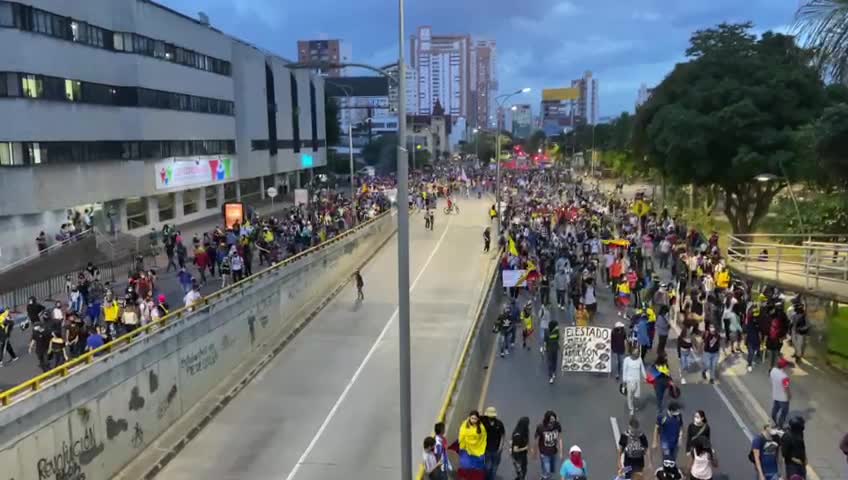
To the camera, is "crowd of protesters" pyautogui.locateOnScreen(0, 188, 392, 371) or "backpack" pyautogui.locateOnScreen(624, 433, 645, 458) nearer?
"backpack" pyautogui.locateOnScreen(624, 433, 645, 458)

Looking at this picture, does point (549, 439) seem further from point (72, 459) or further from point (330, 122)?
point (330, 122)

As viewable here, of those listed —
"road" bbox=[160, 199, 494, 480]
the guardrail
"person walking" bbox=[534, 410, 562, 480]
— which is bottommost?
"road" bbox=[160, 199, 494, 480]

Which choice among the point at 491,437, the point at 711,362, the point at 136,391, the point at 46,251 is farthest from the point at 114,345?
Result: the point at 46,251

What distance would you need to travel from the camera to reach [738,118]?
30.2 m

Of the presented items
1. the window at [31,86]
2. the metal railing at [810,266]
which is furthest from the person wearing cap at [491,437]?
the window at [31,86]

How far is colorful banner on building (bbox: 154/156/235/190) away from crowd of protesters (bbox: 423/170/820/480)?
1950 centimetres

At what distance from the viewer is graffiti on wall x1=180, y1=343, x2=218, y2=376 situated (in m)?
14.9

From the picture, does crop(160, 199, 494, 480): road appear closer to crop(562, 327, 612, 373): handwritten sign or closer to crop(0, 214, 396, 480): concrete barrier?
crop(0, 214, 396, 480): concrete barrier

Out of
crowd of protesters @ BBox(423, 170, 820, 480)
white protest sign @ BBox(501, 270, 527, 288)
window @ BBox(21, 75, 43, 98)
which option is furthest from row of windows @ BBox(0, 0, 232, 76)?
white protest sign @ BBox(501, 270, 527, 288)

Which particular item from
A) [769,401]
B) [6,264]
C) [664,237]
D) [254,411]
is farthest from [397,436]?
[6,264]

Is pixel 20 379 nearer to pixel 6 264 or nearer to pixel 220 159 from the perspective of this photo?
pixel 6 264

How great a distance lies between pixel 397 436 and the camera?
13.8 metres

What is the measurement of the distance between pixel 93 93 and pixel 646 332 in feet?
93.2

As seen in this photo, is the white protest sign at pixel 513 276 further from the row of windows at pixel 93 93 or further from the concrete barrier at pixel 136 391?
the row of windows at pixel 93 93
